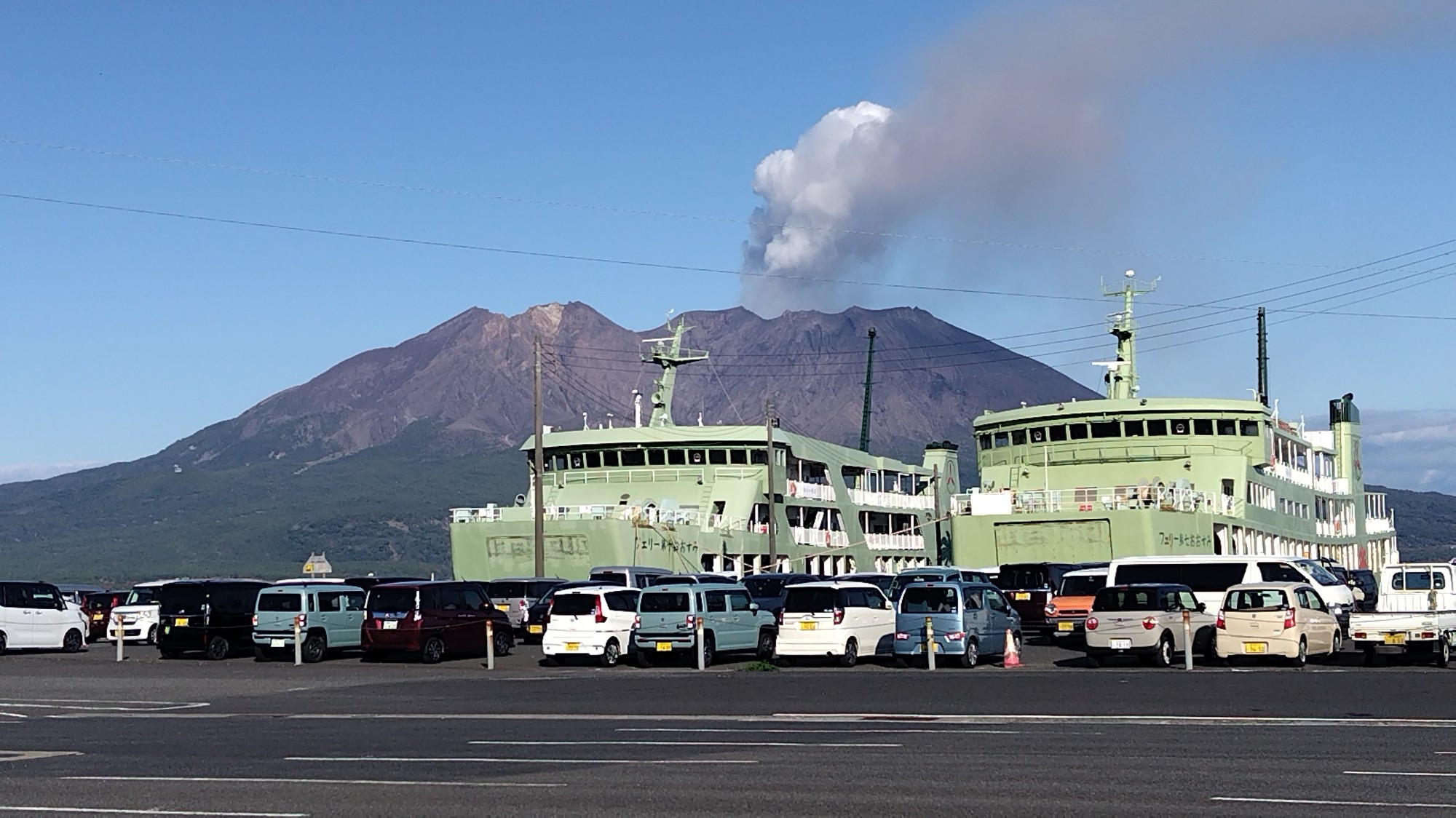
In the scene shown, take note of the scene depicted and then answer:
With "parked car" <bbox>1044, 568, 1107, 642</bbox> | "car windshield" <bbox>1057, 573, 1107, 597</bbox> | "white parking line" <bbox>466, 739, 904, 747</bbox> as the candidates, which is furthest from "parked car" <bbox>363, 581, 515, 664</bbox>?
"white parking line" <bbox>466, 739, 904, 747</bbox>

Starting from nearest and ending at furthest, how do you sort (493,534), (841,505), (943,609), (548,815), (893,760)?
(548,815) → (893,760) → (943,609) → (493,534) → (841,505)

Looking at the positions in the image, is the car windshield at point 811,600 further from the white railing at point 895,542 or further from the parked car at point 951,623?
the white railing at point 895,542

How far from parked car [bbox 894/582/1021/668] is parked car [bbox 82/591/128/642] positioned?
81.6 ft

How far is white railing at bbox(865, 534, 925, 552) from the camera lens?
7356 centimetres

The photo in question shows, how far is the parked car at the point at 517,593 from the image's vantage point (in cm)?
4184

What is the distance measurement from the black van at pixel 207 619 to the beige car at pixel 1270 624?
2057cm

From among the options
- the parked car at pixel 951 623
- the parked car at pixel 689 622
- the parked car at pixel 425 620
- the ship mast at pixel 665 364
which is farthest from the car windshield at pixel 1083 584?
the ship mast at pixel 665 364

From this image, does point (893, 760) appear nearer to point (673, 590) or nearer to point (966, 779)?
point (966, 779)

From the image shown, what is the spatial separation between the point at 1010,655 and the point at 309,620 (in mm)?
14768

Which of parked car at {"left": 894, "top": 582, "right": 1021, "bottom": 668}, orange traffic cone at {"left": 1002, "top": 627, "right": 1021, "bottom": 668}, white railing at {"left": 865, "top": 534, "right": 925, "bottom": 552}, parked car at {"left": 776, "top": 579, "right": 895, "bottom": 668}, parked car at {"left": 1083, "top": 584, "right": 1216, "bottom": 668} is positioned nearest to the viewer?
parked car at {"left": 1083, "top": 584, "right": 1216, "bottom": 668}

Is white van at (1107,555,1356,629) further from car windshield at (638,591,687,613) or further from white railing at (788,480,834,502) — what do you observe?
white railing at (788,480,834,502)

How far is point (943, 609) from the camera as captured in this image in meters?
30.6

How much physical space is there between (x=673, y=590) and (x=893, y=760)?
1683cm

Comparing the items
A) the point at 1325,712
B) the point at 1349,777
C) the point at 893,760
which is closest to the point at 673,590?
the point at 1325,712
